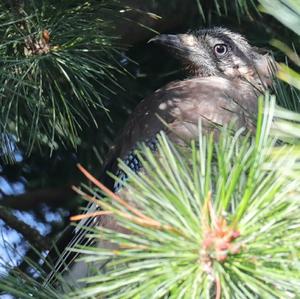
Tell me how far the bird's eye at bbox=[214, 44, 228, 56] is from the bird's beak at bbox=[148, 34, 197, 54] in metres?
0.13

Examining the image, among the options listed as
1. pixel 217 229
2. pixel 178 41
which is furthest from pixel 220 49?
pixel 217 229

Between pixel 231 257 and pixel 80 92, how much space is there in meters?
1.18

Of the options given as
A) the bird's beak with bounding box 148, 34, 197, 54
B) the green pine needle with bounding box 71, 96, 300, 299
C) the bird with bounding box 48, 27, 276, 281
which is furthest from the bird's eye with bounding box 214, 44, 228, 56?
the green pine needle with bounding box 71, 96, 300, 299

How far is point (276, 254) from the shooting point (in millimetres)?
1102

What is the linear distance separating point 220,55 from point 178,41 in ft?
0.88

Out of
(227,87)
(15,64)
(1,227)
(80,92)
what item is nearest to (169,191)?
(15,64)

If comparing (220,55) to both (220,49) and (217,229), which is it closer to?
(220,49)

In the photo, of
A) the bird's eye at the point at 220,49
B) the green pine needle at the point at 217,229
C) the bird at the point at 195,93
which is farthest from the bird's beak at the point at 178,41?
the green pine needle at the point at 217,229

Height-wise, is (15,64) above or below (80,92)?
above

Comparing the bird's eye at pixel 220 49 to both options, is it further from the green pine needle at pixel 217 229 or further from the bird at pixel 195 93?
the green pine needle at pixel 217 229

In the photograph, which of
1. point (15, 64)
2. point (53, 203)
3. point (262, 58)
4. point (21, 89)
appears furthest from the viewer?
point (262, 58)

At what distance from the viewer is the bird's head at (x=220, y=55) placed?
124 inches

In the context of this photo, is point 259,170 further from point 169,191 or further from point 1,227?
point 1,227

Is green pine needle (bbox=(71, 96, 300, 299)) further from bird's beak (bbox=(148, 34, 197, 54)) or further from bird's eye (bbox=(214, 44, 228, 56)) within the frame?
bird's eye (bbox=(214, 44, 228, 56))
